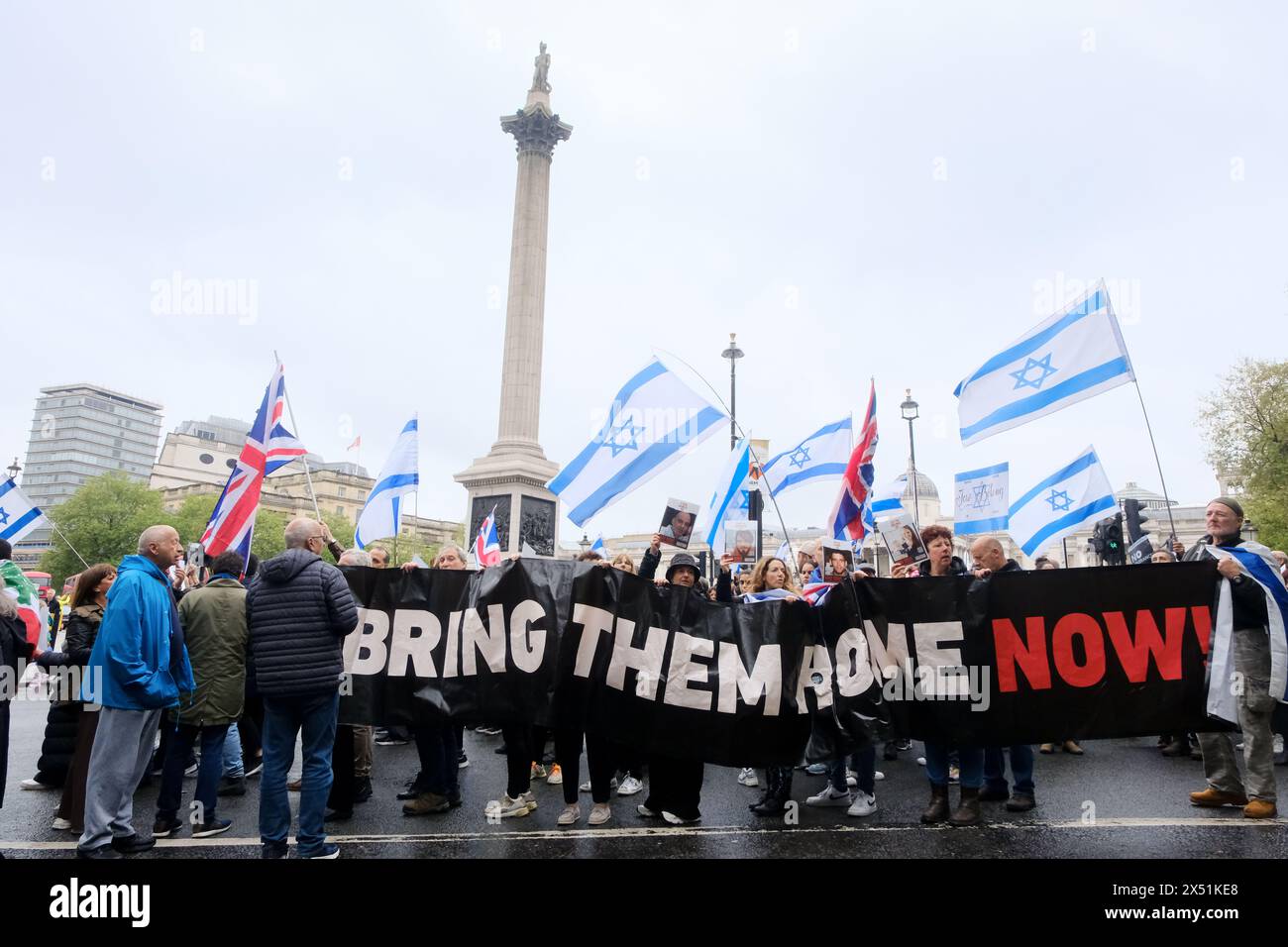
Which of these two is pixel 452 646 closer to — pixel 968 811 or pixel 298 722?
pixel 298 722

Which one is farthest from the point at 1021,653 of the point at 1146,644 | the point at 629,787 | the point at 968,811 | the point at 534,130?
the point at 534,130

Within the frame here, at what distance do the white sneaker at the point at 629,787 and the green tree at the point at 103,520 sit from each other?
212 ft

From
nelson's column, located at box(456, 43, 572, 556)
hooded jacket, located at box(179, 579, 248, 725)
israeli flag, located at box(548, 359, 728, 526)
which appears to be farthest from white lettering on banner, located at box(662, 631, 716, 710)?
nelson's column, located at box(456, 43, 572, 556)

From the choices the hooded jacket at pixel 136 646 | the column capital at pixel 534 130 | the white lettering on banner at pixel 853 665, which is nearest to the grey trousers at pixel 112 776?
the hooded jacket at pixel 136 646

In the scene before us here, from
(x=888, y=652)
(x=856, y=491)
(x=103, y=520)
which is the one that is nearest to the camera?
(x=888, y=652)

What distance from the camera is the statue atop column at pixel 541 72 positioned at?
117ft

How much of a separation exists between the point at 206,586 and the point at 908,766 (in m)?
6.95

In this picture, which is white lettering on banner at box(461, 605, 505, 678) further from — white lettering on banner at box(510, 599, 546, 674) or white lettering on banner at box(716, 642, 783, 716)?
white lettering on banner at box(716, 642, 783, 716)

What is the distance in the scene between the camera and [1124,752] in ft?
29.0

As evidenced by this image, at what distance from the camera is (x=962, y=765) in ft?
19.6

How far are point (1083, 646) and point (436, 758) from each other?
17.0ft

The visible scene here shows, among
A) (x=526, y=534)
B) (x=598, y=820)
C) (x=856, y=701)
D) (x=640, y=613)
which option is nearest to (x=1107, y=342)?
(x=856, y=701)

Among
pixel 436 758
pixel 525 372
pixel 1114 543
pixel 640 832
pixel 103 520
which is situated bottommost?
pixel 640 832
